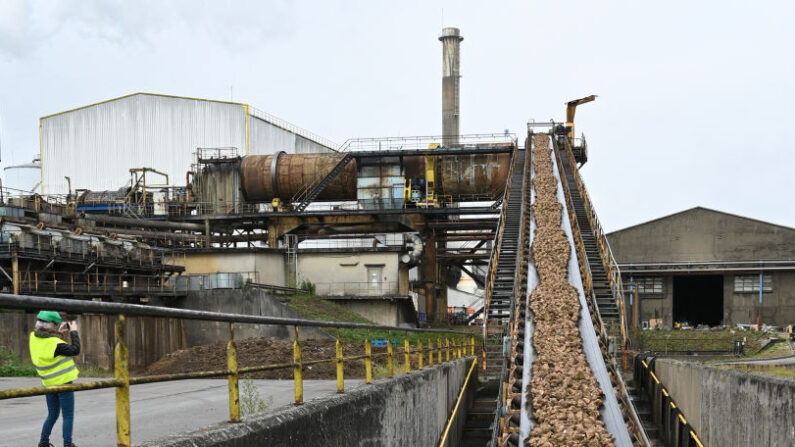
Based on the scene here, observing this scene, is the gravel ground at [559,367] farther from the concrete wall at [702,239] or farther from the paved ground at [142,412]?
the concrete wall at [702,239]

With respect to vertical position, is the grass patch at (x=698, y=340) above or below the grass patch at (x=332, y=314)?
below

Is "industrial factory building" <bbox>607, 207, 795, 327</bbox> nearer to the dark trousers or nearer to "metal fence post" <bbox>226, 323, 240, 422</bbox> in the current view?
"metal fence post" <bbox>226, 323, 240, 422</bbox>

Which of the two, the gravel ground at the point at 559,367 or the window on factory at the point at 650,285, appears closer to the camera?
the gravel ground at the point at 559,367

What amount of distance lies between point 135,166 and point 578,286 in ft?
128

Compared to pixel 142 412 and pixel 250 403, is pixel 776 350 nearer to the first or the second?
pixel 142 412

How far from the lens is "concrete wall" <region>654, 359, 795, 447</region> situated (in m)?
8.70

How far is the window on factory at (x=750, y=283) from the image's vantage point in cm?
4122

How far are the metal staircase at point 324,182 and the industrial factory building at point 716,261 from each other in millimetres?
15320

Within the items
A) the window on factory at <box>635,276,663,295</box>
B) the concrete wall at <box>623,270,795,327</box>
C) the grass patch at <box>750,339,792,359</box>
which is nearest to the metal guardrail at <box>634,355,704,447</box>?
the grass patch at <box>750,339,792,359</box>

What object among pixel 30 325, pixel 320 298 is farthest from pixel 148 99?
pixel 30 325

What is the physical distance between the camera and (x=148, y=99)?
5009 cm

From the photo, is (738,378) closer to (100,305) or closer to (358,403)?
(358,403)

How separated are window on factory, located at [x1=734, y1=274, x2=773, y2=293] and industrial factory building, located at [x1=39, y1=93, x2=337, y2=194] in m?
28.5

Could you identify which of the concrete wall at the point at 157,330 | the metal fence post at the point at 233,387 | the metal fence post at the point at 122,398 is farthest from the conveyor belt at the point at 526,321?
the concrete wall at the point at 157,330
